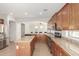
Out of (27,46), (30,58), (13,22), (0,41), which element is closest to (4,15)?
(0,41)

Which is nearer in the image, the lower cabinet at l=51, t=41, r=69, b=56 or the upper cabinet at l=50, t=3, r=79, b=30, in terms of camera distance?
the lower cabinet at l=51, t=41, r=69, b=56

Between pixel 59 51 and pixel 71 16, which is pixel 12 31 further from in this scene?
pixel 59 51

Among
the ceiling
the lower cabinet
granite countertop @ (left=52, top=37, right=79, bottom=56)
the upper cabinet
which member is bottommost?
the lower cabinet

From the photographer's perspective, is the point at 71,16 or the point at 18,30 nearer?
the point at 71,16

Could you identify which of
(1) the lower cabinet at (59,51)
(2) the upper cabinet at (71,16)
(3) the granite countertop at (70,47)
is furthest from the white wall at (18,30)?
(3) the granite countertop at (70,47)

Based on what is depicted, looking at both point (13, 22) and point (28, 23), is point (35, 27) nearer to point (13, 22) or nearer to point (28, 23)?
point (28, 23)

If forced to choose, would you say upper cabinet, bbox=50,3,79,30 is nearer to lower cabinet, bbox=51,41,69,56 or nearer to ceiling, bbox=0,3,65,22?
ceiling, bbox=0,3,65,22

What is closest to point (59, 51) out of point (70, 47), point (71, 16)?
point (70, 47)

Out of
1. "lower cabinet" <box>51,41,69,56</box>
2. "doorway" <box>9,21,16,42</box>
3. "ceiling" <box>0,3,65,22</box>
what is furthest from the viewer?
"doorway" <box>9,21,16,42</box>

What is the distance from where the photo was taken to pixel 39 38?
13.2 meters

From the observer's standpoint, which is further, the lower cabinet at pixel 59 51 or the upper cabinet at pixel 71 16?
the upper cabinet at pixel 71 16

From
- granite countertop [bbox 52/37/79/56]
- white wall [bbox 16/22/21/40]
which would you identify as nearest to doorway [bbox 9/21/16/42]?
white wall [bbox 16/22/21/40]

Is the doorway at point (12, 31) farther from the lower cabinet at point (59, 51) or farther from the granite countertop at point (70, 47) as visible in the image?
the granite countertop at point (70, 47)

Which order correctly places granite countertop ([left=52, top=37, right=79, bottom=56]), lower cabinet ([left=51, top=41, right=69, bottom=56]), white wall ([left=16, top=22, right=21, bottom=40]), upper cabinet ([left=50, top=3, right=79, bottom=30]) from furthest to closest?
1. white wall ([left=16, top=22, right=21, bottom=40])
2. upper cabinet ([left=50, top=3, right=79, bottom=30])
3. lower cabinet ([left=51, top=41, right=69, bottom=56])
4. granite countertop ([left=52, top=37, right=79, bottom=56])
